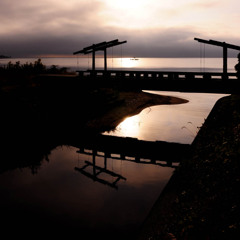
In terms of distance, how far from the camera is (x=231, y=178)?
986 cm

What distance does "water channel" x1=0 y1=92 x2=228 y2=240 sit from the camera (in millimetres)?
11234

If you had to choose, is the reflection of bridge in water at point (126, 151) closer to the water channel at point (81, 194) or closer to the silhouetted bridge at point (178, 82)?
the water channel at point (81, 194)

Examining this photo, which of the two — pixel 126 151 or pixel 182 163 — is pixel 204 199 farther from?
pixel 126 151

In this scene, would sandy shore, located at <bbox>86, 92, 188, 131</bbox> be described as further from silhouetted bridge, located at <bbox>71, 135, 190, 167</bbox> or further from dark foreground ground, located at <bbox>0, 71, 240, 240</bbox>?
silhouetted bridge, located at <bbox>71, 135, 190, 167</bbox>

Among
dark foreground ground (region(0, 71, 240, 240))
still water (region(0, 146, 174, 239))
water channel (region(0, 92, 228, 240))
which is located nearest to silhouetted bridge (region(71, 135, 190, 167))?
water channel (region(0, 92, 228, 240))

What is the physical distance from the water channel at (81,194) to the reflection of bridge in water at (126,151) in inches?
5.1

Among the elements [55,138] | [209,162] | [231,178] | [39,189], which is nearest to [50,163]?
[39,189]

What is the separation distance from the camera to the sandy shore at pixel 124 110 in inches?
1156

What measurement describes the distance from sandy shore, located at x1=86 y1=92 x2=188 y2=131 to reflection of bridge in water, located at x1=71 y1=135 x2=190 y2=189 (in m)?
4.21

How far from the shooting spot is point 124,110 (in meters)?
37.2

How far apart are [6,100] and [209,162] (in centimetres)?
1927

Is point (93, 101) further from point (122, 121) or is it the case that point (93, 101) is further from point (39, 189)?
point (39, 189)

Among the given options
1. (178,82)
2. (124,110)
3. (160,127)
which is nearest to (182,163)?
(178,82)

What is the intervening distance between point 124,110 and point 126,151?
52.1 feet
